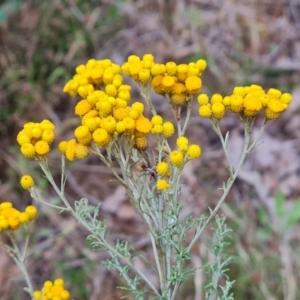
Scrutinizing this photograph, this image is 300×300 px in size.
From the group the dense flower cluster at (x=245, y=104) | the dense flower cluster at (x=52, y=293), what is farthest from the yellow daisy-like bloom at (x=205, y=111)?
the dense flower cluster at (x=52, y=293)

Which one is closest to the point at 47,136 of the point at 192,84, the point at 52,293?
the point at 192,84

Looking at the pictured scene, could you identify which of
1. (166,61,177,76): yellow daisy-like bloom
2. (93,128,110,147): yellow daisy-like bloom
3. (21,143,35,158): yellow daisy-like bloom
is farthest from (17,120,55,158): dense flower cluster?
(166,61,177,76): yellow daisy-like bloom

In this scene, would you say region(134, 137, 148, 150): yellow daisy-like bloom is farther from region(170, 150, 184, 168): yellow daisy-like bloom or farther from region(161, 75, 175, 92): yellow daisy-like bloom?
region(161, 75, 175, 92): yellow daisy-like bloom

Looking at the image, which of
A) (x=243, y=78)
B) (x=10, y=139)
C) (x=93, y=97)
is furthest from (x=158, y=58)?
(x=93, y=97)

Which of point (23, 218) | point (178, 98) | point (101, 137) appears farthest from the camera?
point (23, 218)

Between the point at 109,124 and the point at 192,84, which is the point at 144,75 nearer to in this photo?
the point at 192,84
